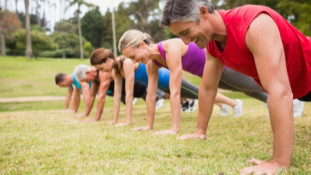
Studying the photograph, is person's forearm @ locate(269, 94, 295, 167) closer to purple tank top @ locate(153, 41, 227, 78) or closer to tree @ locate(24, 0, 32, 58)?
purple tank top @ locate(153, 41, 227, 78)

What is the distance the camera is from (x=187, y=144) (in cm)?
296

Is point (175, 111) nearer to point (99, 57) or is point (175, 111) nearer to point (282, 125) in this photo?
point (282, 125)

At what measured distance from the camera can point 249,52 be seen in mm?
2283

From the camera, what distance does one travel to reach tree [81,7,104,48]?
6106 cm

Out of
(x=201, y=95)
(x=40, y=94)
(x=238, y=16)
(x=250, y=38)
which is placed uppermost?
(x=238, y=16)

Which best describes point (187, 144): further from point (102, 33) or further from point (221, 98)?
point (102, 33)

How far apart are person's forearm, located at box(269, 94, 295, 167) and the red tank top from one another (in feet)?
1.54

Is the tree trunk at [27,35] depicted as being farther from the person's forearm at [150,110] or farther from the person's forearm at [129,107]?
the person's forearm at [150,110]

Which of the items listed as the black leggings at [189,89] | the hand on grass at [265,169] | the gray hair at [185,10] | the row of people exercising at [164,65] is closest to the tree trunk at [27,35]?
the row of people exercising at [164,65]

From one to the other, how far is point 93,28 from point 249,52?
61791mm

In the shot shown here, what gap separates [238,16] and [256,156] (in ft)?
3.70

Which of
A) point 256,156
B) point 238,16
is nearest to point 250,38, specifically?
point 238,16

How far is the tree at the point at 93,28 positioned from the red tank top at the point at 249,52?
5993 cm

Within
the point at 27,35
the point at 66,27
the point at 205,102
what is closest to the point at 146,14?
the point at 27,35
